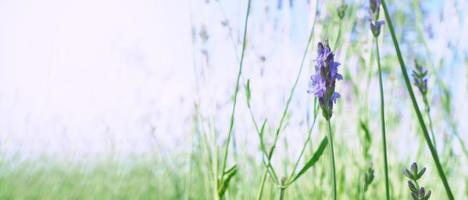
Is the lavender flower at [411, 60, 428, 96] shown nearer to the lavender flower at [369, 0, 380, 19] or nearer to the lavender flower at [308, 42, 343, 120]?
the lavender flower at [369, 0, 380, 19]

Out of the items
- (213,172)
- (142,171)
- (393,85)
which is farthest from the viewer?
(142,171)

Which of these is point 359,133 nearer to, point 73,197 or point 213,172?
point 213,172

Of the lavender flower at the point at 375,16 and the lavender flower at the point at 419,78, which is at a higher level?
the lavender flower at the point at 375,16

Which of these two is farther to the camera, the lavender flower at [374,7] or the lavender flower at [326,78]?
the lavender flower at [374,7]

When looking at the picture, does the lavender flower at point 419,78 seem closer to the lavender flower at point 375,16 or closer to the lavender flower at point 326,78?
the lavender flower at point 375,16

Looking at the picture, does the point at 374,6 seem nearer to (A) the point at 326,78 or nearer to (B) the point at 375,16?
(B) the point at 375,16

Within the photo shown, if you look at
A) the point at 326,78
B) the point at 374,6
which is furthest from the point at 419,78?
the point at 326,78

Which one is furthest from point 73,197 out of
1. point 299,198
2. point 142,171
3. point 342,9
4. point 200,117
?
point 342,9

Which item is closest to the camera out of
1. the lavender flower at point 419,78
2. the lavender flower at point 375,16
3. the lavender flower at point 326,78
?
the lavender flower at point 326,78

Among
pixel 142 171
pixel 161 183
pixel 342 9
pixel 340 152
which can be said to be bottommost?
pixel 142 171

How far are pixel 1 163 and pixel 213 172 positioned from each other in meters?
2.75

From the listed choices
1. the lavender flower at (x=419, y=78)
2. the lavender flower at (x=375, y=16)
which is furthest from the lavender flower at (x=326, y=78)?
the lavender flower at (x=419, y=78)

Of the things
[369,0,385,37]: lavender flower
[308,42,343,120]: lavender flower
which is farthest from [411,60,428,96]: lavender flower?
[308,42,343,120]: lavender flower

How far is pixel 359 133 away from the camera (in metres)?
1.70
